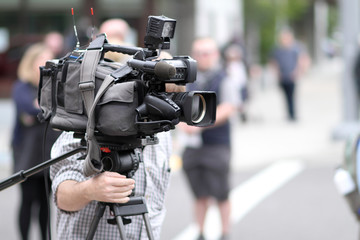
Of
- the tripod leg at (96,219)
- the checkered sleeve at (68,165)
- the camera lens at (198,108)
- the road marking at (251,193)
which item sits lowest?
the road marking at (251,193)

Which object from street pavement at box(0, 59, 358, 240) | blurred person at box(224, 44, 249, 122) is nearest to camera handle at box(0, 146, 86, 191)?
street pavement at box(0, 59, 358, 240)

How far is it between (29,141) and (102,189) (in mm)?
3327

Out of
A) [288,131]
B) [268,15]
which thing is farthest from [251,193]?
[268,15]

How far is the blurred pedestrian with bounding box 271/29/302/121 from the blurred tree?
1056 cm

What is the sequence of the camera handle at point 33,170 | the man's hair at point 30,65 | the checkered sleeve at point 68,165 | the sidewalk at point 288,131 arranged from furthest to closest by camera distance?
the sidewalk at point 288,131, the man's hair at point 30,65, the checkered sleeve at point 68,165, the camera handle at point 33,170

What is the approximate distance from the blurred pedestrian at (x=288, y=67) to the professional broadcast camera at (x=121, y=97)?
559 inches

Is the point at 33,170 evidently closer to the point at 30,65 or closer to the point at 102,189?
the point at 102,189

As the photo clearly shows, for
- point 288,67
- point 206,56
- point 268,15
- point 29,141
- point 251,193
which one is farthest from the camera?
point 268,15

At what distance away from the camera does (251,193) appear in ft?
31.6

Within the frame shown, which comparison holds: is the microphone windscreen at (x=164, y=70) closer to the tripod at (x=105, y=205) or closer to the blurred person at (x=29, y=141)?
the tripod at (x=105, y=205)

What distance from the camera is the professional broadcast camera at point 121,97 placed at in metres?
2.76

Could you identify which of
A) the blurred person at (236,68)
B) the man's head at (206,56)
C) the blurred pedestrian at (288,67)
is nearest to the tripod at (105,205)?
the man's head at (206,56)

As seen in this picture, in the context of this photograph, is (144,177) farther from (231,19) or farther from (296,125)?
(231,19)

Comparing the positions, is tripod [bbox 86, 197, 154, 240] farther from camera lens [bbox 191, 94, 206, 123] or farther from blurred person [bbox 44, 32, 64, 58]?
blurred person [bbox 44, 32, 64, 58]
